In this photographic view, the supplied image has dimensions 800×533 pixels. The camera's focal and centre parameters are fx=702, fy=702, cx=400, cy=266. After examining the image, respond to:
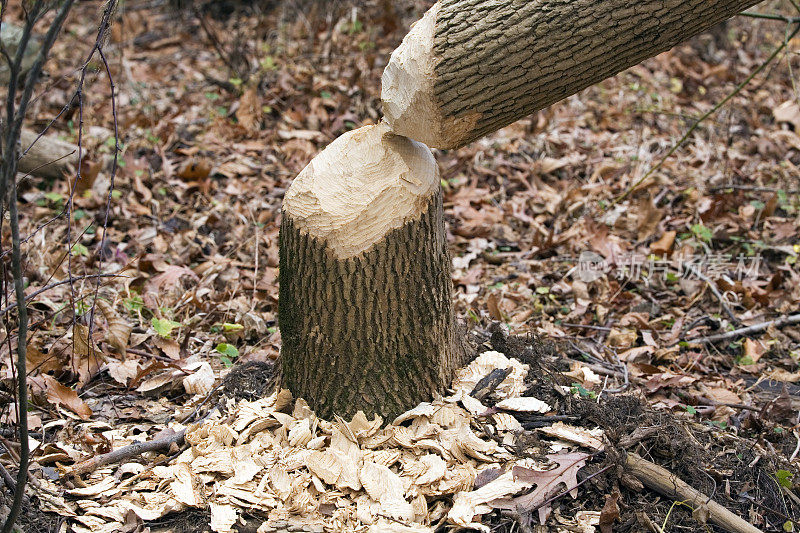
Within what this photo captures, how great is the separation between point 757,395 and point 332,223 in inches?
84.6

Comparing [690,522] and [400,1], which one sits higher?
[400,1]

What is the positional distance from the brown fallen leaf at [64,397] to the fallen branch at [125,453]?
0.36 meters

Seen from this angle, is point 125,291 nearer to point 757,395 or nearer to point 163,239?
point 163,239

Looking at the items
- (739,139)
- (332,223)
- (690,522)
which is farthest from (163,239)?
(739,139)

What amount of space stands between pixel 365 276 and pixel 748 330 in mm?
2254

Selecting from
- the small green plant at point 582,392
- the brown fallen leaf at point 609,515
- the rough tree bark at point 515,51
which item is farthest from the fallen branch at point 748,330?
the rough tree bark at point 515,51

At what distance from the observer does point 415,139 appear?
243cm

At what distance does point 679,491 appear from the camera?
229cm

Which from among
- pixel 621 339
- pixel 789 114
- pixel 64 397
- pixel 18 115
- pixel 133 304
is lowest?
pixel 621 339

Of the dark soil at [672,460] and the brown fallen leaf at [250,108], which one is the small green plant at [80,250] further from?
the dark soil at [672,460]

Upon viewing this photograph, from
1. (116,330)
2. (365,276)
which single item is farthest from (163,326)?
(365,276)

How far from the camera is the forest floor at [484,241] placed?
265 centimetres

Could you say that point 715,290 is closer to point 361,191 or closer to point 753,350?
point 753,350

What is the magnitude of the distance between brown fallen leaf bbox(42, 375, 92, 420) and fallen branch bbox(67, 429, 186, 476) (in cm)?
36
